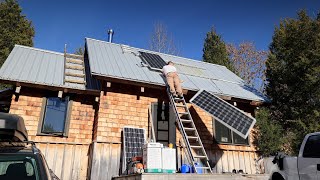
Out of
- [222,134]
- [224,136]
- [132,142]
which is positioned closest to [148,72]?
[132,142]

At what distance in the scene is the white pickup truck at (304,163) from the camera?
5.55m

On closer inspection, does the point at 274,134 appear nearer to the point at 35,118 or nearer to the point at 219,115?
the point at 219,115

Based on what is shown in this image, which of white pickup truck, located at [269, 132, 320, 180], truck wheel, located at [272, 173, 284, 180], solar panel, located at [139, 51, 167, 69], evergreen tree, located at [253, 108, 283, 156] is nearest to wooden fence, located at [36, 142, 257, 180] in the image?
solar panel, located at [139, 51, 167, 69]

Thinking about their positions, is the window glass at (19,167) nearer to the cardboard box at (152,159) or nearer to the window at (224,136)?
the cardboard box at (152,159)

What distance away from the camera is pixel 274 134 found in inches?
567

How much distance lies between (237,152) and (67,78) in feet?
29.1

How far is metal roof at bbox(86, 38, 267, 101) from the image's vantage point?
11924 mm

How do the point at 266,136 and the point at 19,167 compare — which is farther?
the point at 266,136

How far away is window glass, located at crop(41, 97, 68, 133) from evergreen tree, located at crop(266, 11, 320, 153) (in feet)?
39.0

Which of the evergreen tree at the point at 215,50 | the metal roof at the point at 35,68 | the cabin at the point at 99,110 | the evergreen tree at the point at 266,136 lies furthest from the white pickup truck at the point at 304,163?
the evergreen tree at the point at 215,50

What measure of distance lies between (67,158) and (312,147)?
28.6 ft

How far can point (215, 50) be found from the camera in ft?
102

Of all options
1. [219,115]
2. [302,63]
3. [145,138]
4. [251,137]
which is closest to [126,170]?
[145,138]

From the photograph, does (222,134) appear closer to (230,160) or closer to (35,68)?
(230,160)
